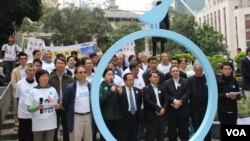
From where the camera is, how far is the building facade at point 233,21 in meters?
62.5

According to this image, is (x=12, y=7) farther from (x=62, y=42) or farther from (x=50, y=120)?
(x=62, y=42)

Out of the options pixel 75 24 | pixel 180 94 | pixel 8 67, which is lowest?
pixel 180 94

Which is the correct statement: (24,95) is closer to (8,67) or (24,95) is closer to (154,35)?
(154,35)

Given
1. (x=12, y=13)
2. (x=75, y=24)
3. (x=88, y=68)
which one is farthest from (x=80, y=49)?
(x=75, y=24)

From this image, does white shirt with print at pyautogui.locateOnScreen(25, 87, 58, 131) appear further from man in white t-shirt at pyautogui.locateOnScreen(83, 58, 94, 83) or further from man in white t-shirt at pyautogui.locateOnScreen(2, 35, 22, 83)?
man in white t-shirt at pyautogui.locateOnScreen(2, 35, 22, 83)

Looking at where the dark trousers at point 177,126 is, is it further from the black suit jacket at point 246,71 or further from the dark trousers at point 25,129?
the dark trousers at point 25,129

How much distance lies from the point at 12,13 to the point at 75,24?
22.4 meters

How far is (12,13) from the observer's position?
15.2 m

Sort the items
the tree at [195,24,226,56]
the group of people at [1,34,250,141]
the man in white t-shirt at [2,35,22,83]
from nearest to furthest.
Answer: the group of people at [1,34,250,141] < the man in white t-shirt at [2,35,22,83] < the tree at [195,24,226,56]

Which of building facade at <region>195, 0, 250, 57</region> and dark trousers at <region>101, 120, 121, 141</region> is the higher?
building facade at <region>195, 0, 250, 57</region>

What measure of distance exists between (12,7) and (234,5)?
58613mm

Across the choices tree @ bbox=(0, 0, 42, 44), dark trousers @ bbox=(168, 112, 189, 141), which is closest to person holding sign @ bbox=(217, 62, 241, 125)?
dark trousers @ bbox=(168, 112, 189, 141)

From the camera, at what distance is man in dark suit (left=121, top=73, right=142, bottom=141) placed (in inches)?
257

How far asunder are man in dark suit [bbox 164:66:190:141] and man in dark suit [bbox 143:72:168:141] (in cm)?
13
